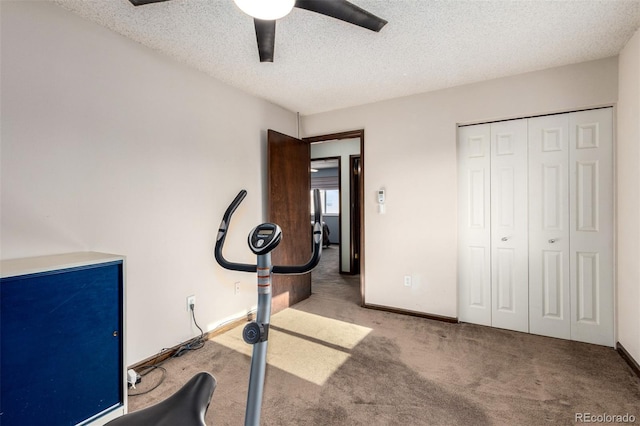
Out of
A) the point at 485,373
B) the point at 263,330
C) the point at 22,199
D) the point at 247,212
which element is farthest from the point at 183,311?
the point at 485,373

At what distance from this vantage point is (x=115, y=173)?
203 cm

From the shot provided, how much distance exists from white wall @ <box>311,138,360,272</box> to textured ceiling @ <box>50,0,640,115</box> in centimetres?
230

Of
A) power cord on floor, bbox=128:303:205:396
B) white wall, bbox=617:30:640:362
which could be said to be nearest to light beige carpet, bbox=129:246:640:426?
power cord on floor, bbox=128:303:205:396

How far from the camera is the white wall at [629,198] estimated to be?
2.04 meters

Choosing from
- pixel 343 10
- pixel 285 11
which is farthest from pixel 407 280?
pixel 285 11

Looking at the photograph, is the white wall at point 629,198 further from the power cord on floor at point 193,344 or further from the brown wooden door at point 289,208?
the power cord on floor at point 193,344

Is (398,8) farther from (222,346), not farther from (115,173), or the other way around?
(222,346)

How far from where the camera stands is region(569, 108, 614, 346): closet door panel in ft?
8.04

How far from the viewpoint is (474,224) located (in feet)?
9.82

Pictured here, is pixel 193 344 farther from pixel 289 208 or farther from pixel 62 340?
pixel 289 208

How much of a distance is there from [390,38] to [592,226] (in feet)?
7.30

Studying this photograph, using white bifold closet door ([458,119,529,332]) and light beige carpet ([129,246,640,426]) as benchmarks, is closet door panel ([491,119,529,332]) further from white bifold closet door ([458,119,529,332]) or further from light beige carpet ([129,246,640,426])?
light beige carpet ([129,246,640,426])

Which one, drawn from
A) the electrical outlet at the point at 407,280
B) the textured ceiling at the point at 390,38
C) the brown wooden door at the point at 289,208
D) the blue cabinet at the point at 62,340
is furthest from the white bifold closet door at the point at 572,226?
the blue cabinet at the point at 62,340

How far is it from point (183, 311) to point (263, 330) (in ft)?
5.67
